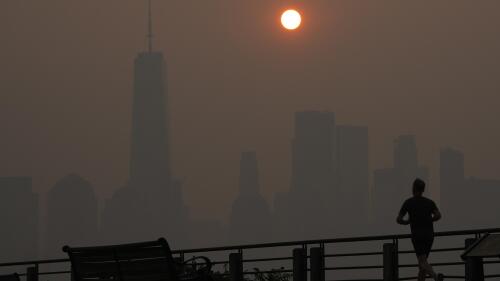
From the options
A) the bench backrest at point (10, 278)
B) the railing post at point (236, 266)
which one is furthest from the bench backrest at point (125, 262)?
the railing post at point (236, 266)

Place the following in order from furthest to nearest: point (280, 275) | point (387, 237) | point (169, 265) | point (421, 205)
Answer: point (280, 275) → point (387, 237) → point (421, 205) → point (169, 265)

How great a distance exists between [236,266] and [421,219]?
476cm

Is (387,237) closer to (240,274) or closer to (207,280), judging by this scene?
(240,274)

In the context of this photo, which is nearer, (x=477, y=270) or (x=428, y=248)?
(x=477, y=270)

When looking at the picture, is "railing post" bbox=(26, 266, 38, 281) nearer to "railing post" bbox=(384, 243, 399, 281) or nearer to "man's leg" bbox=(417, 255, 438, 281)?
"railing post" bbox=(384, 243, 399, 281)

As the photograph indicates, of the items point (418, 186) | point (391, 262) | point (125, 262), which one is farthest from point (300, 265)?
point (125, 262)

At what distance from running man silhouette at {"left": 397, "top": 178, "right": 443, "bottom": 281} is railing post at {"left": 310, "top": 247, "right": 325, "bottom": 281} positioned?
275 centimetres

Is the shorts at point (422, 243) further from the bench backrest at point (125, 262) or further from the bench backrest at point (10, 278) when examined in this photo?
the bench backrest at point (125, 262)

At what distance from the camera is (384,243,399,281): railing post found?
53.7 feet

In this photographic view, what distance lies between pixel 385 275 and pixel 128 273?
718 cm

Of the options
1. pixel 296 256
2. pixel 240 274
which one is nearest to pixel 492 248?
pixel 296 256

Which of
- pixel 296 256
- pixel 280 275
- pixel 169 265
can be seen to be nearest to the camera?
pixel 169 265

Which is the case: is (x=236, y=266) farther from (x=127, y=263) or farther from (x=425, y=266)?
(x=127, y=263)

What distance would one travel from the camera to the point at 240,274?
1881cm
